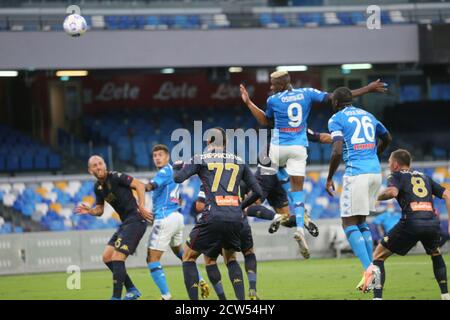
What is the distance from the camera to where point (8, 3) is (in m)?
32.5

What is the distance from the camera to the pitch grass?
1586 cm

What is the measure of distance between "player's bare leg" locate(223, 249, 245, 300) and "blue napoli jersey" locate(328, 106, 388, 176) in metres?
2.14

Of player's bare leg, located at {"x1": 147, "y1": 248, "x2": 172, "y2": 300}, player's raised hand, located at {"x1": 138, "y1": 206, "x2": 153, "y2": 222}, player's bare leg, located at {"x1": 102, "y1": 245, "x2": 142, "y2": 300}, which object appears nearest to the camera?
player's raised hand, located at {"x1": 138, "y1": 206, "x2": 153, "y2": 222}

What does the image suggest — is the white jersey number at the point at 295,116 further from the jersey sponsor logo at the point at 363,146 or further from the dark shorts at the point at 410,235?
the dark shorts at the point at 410,235

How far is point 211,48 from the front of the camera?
98.9ft

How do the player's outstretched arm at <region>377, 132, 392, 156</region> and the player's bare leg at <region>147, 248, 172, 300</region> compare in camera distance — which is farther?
the player's bare leg at <region>147, 248, 172, 300</region>

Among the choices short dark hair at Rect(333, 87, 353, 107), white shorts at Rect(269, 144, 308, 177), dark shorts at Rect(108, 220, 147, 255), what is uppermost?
short dark hair at Rect(333, 87, 353, 107)

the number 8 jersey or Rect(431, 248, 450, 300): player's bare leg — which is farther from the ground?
the number 8 jersey

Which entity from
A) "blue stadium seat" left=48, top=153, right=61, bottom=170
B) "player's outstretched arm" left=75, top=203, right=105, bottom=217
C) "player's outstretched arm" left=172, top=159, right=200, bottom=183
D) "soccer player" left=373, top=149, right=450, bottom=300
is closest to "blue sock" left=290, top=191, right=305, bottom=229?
"soccer player" left=373, top=149, right=450, bottom=300

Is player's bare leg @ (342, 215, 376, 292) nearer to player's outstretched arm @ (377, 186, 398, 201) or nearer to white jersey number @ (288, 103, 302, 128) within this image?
player's outstretched arm @ (377, 186, 398, 201)

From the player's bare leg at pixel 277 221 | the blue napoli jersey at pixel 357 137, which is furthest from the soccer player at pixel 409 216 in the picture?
the player's bare leg at pixel 277 221

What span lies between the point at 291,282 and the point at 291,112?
447 centimetres

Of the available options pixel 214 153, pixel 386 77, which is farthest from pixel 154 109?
pixel 214 153

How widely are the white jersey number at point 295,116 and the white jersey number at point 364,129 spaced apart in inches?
39.4
